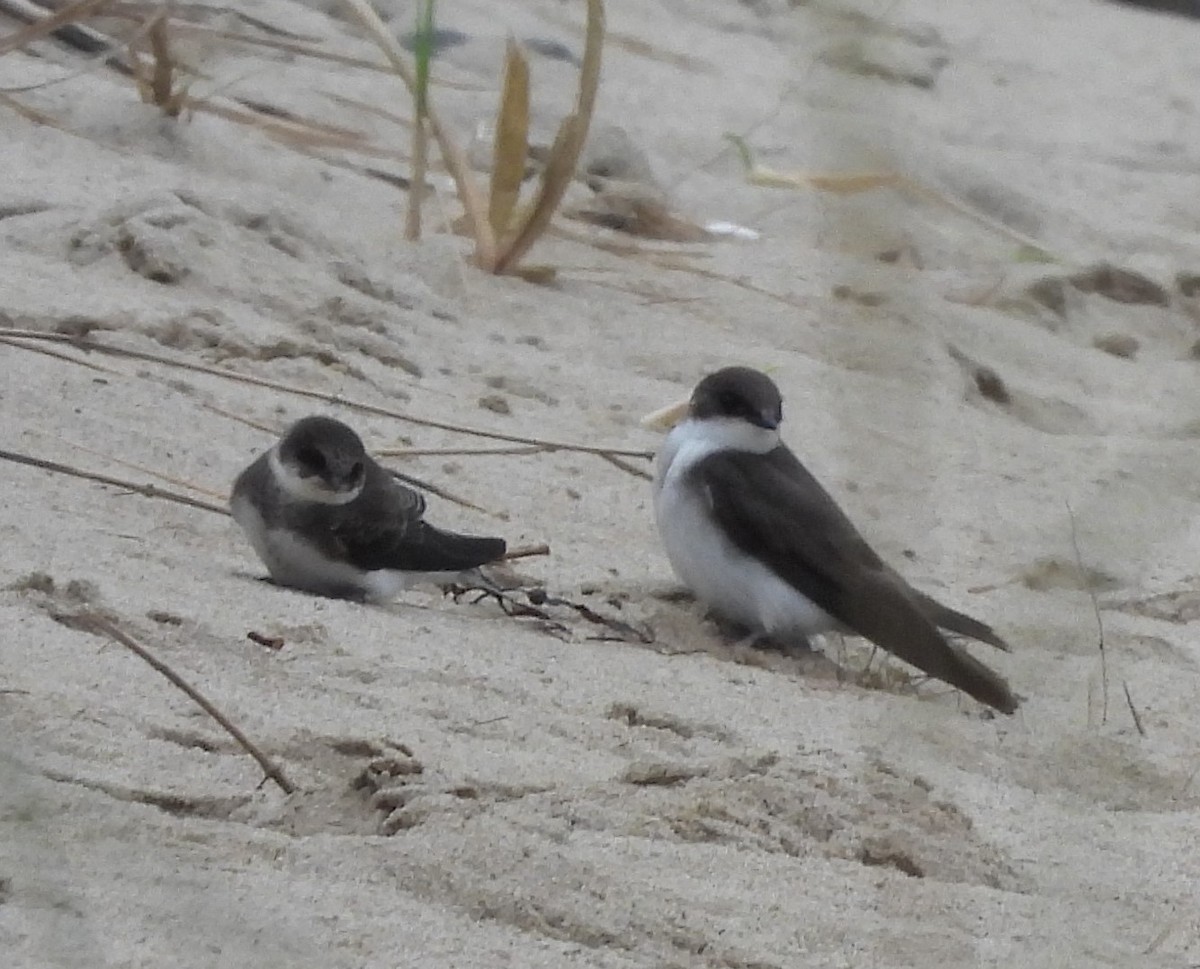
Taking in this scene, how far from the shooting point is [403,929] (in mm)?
1792

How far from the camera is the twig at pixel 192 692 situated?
2020mm

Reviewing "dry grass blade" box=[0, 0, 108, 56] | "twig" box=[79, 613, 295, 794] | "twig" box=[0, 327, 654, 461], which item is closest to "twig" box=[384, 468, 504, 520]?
"twig" box=[0, 327, 654, 461]

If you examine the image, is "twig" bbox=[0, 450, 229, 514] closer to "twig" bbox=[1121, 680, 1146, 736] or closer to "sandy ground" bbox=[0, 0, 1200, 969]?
"sandy ground" bbox=[0, 0, 1200, 969]

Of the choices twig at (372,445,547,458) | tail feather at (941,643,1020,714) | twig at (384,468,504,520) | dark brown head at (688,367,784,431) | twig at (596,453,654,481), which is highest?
dark brown head at (688,367,784,431)

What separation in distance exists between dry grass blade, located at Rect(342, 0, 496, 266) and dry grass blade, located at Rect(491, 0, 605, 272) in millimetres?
43

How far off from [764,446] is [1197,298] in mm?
2463

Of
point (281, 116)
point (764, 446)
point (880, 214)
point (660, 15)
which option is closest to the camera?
point (880, 214)

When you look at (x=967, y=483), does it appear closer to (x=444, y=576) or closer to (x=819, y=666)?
(x=819, y=666)

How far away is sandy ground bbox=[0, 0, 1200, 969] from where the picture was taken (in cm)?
177

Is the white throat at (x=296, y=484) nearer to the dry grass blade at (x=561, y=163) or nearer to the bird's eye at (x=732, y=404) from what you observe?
the bird's eye at (x=732, y=404)

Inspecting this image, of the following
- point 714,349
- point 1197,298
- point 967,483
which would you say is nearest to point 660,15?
point 1197,298

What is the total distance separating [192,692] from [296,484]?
3.12ft

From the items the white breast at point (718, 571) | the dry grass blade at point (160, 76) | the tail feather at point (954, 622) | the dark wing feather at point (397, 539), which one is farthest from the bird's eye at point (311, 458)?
the dry grass blade at point (160, 76)

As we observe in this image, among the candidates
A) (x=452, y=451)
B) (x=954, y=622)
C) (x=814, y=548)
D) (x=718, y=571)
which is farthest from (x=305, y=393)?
(x=954, y=622)
